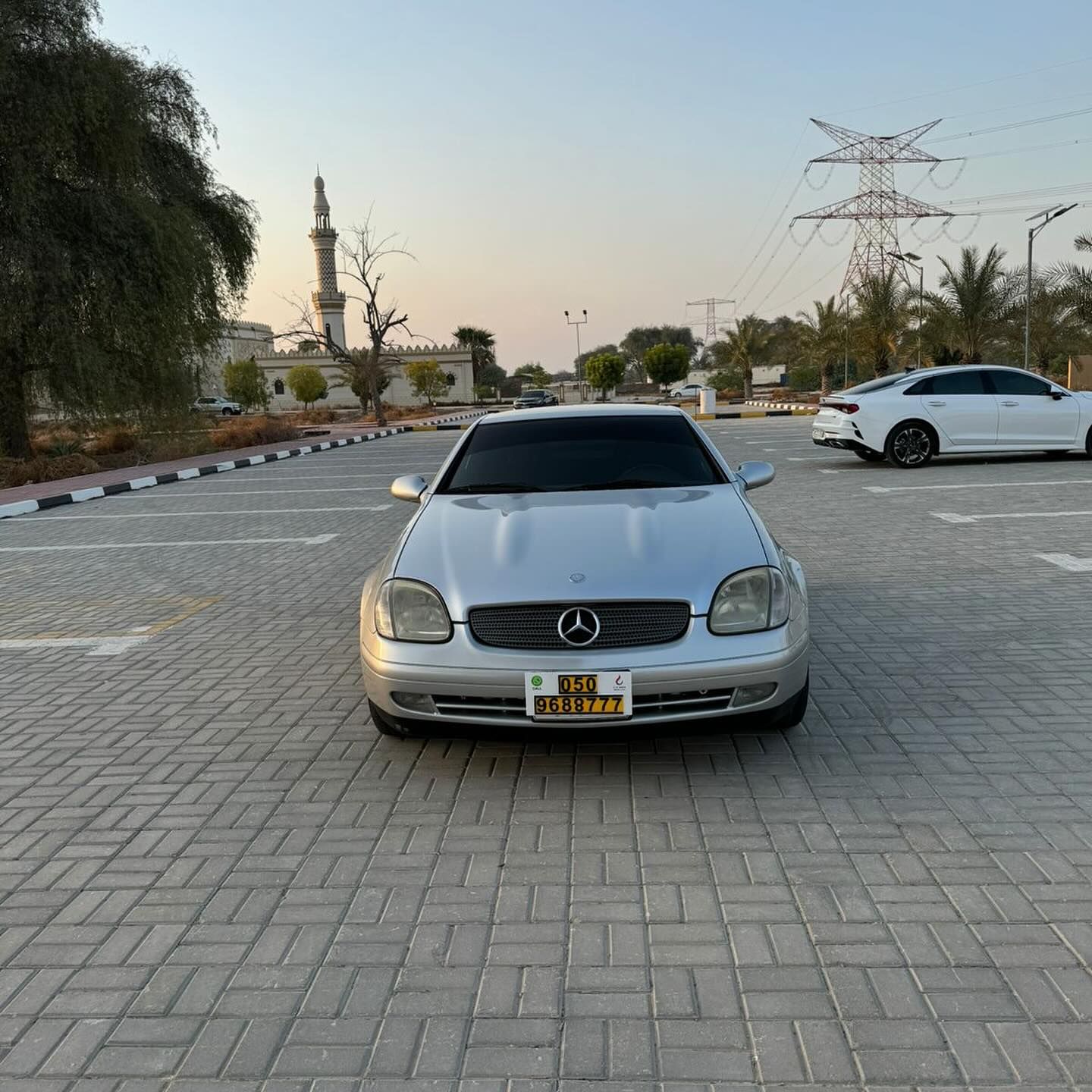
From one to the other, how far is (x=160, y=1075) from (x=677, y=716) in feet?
6.75

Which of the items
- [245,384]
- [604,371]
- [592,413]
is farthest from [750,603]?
[604,371]

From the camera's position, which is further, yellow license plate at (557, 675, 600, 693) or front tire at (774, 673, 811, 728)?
front tire at (774, 673, 811, 728)

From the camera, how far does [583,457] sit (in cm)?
523

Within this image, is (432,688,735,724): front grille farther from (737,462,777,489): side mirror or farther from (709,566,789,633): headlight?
(737,462,777,489): side mirror

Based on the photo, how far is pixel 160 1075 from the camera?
2.27 meters

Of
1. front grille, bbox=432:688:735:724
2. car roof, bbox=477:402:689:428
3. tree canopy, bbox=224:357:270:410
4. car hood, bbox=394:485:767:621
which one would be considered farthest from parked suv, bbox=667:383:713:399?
front grille, bbox=432:688:735:724

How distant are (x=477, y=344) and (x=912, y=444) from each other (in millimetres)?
82542

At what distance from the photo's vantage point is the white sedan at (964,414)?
14297mm

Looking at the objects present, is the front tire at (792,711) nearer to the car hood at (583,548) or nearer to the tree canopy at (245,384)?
the car hood at (583,548)

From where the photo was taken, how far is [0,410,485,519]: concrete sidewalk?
14820 millimetres

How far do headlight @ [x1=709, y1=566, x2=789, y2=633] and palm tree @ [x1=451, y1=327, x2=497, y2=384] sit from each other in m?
87.0

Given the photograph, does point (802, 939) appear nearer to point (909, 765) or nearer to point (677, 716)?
point (677, 716)

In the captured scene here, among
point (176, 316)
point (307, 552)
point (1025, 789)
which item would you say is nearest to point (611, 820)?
point (1025, 789)

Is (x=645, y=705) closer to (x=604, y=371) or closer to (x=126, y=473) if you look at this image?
(x=126, y=473)
